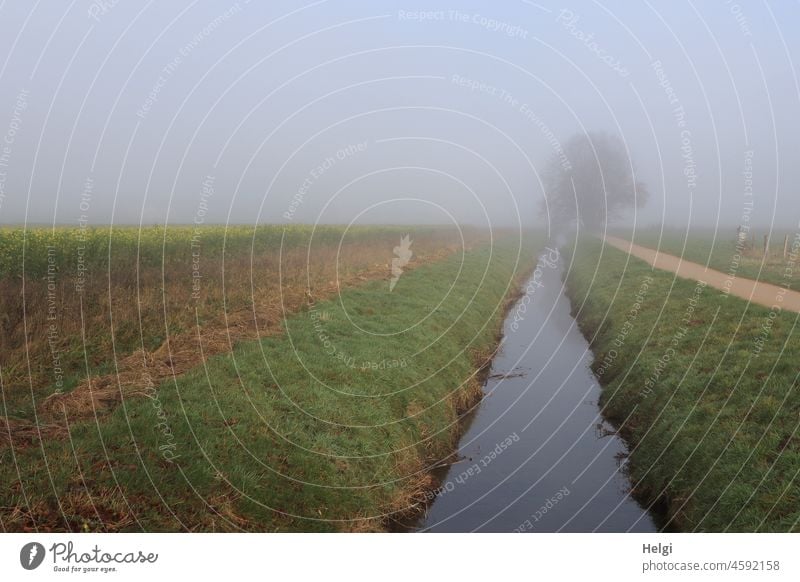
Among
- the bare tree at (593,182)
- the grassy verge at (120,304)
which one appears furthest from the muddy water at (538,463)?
the bare tree at (593,182)

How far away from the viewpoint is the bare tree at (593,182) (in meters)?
78.7

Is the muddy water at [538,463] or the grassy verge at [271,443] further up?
the grassy verge at [271,443]

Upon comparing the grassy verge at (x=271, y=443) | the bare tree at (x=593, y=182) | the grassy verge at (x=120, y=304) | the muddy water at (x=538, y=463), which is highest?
the bare tree at (x=593, y=182)

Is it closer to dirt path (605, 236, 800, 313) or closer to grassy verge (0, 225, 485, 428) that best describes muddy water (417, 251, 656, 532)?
dirt path (605, 236, 800, 313)

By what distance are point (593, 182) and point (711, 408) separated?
73972 mm

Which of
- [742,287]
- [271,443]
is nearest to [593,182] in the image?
[742,287]

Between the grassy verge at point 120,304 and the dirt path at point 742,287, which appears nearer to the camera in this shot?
the grassy verge at point 120,304

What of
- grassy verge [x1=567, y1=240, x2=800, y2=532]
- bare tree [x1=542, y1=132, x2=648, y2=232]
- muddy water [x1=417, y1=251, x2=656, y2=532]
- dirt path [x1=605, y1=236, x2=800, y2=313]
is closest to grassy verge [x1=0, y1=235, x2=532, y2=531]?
muddy water [x1=417, y1=251, x2=656, y2=532]

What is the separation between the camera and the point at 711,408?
1216cm

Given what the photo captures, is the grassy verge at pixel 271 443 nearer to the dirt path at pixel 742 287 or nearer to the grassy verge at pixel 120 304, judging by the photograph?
the grassy verge at pixel 120 304

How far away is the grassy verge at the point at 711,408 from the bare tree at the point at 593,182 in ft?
194

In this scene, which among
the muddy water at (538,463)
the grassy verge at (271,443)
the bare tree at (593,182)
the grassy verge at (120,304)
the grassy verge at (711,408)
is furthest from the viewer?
the bare tree at (593,182)

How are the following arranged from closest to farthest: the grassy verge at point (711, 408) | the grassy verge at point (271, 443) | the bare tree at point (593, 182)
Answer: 1. the grassy verge at point (271, 443)
2. the grassy verge at point (711, 408)
3. the bare tree at point (593, 182)

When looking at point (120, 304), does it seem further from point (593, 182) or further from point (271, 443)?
point (593, 182)
